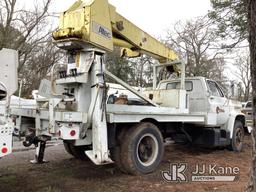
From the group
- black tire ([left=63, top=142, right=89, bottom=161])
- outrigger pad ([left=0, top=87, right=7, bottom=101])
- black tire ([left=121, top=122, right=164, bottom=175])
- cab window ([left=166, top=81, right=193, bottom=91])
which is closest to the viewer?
outrigger pad ([left=0, top=87, right=7, bottom=101])

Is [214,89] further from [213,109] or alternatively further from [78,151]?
[78,151]

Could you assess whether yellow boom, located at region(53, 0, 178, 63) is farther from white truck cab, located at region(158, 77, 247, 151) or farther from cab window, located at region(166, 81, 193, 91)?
white truck cab, located at region(158, 77, 247, 151)

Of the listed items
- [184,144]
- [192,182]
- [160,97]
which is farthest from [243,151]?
[192,182]

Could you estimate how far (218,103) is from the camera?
9.44 metres

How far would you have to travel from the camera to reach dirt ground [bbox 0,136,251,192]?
18.7 feet

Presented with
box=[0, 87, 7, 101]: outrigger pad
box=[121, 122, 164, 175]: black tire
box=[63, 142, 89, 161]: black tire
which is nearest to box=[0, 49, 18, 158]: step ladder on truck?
box=[0, 87, 7, 101]: outrigger pad

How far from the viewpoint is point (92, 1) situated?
611 cm

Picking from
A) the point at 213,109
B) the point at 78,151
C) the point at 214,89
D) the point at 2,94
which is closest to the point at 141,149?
the point at 78,151

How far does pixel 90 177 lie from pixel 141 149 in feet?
3.92

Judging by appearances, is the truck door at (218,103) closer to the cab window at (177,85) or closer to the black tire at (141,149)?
the cab window at (177,85)

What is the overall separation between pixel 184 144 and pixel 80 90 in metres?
5.90

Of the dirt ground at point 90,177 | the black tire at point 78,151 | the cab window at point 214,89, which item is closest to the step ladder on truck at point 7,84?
the dirt ground at point 90,177

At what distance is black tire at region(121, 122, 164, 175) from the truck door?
2.74 metres

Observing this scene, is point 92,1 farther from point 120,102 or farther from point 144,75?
point 144,75
